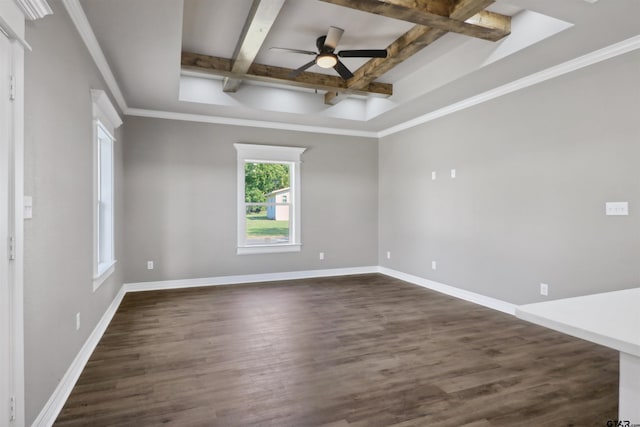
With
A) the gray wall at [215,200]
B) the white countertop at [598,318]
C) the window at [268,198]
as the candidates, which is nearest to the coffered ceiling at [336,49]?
the gray wall at [215,200]

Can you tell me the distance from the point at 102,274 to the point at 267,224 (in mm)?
2963

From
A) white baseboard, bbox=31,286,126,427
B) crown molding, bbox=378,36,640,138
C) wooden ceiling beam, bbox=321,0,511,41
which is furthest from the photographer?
crown molding, bbox=378,36,640,138

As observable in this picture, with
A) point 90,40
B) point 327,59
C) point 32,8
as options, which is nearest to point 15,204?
point 32,8

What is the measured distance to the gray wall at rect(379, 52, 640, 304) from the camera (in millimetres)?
3162

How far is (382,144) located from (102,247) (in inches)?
187

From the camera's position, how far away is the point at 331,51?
3.46m

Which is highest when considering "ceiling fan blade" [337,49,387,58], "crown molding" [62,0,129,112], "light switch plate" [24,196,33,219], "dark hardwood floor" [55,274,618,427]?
"ceiling fan blade" [337,49,387,58]

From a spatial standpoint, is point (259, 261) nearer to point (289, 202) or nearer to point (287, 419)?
point (289, 202)

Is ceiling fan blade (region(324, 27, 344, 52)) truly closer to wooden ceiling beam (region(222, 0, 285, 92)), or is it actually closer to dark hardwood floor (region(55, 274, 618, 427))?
wooden ceiling beam (region(222, 0, 285, 92))

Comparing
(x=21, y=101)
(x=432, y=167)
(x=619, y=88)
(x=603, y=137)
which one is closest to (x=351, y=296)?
(x=432, y=167)

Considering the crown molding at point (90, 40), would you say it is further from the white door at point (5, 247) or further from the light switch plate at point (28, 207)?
the light switch plate at point (28, 207)

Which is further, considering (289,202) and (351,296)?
(289,202)

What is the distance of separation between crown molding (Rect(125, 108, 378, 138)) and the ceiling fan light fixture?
2.46m

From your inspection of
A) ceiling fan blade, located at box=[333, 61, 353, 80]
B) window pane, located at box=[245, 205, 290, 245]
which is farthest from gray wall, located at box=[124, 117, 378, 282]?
ceiling fan blade, located at box=[333, 61, 353, 80]
